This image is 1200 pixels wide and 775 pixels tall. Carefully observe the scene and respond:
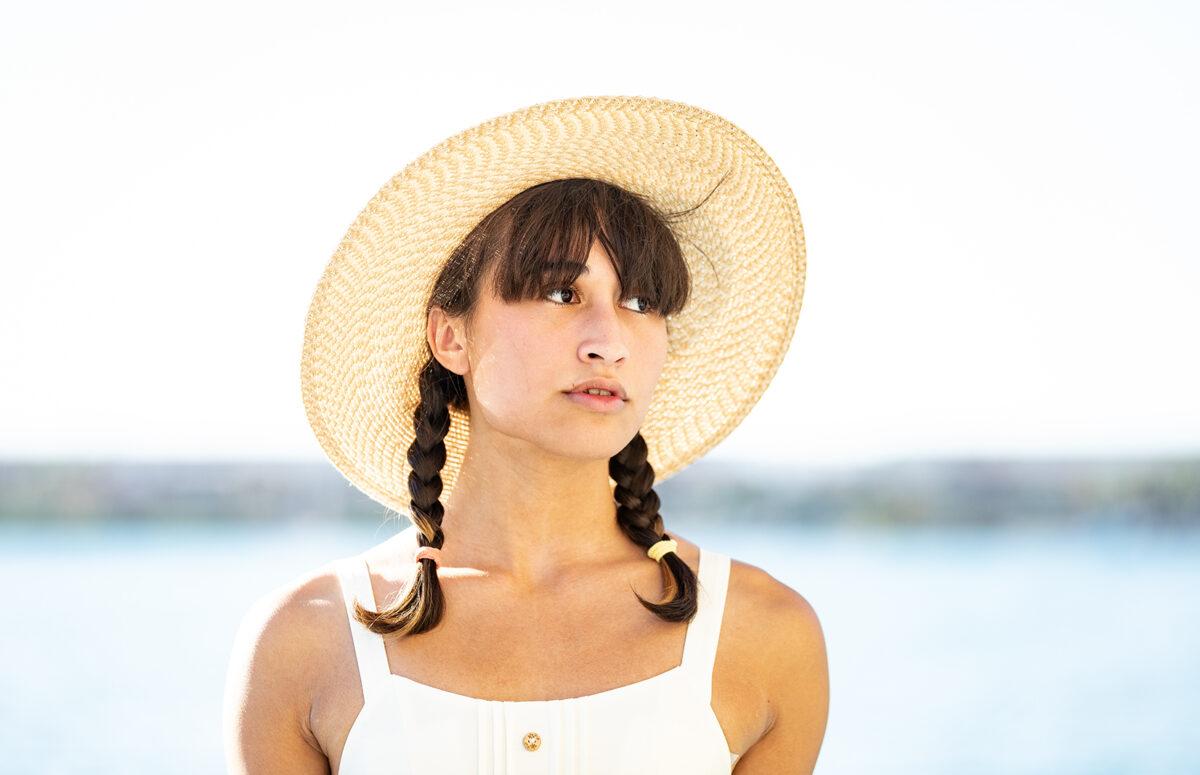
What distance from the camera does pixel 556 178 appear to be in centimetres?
253

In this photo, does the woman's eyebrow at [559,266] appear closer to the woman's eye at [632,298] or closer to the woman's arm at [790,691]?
the woman's eye at [632,298]

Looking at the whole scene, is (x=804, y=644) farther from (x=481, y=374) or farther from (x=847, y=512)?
(x=847, y=512)

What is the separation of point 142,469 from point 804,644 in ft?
75.7

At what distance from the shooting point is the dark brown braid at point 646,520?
96.0 inches

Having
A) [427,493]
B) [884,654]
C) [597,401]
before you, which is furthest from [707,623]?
[884,654]

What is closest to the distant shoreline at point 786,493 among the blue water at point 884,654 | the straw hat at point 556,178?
the blue water at point 884,654

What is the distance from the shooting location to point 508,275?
2.38m

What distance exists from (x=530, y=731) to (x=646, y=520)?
0.48 metres

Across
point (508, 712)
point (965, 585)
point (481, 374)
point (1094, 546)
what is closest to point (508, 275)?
point (481, 374)

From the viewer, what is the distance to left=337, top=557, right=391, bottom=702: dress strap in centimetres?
233

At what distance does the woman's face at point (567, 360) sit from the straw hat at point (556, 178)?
0.20 m

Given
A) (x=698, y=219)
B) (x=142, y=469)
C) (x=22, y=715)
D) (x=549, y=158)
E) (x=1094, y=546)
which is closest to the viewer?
(x=549, y=158)

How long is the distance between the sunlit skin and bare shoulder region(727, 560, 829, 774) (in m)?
0.24

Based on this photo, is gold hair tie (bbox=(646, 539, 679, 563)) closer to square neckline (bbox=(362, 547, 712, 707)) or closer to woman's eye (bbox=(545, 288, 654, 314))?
square neckline (bbox=(362, 547, 712, 707))
